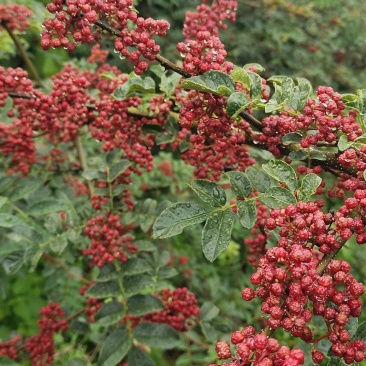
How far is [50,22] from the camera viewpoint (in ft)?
4.30

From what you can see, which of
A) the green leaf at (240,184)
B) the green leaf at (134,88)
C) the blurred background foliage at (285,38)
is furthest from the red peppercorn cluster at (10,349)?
the blurred background foliage at (285,38)

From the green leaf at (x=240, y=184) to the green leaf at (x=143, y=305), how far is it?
0.74m

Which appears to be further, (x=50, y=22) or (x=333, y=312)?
(x=50, y=22)

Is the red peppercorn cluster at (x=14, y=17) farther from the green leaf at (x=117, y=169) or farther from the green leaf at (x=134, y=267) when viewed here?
the green leaf at (x=134, y=267)

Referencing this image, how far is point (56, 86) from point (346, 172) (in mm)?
1071

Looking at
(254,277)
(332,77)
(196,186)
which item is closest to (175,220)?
(196,186)

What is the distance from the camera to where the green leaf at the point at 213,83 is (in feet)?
4.10

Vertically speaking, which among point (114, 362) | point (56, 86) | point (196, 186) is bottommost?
point (114, 362)

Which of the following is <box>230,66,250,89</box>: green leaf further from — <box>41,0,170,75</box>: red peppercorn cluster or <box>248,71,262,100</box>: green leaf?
<box>41,0,170,75</box>: red peppercorn cluster

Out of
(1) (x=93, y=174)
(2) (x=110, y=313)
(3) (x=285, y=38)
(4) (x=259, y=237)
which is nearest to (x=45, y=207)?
(1) (x=93, y=174)

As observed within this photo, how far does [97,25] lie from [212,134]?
17.9 inches

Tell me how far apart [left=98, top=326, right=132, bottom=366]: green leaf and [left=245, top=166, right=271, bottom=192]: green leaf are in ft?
2.93

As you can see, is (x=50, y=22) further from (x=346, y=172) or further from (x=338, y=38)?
(x=338, y=38)

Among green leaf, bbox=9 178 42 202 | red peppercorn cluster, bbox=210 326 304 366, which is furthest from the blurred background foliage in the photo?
red peppercorn cluster, bbox=210 326 304 366
